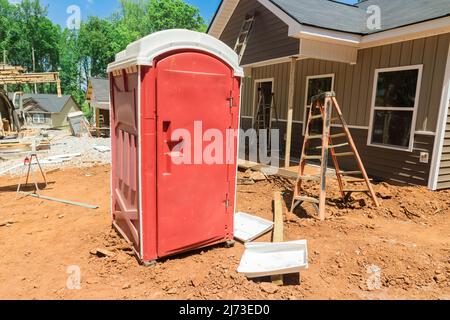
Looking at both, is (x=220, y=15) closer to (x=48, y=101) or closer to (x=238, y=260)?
(x=238, y=260)

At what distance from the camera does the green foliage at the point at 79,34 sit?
51125 millimetres

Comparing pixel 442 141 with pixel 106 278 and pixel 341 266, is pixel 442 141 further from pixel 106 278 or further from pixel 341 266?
pixel 106 278

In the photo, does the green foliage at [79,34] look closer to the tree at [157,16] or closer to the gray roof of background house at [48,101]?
the tree at [157,16]

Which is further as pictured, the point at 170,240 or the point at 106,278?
the point at 170,240

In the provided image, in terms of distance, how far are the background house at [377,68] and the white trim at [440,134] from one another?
0.02 metres

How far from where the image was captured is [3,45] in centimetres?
4916

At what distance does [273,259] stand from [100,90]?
27639 millimetres

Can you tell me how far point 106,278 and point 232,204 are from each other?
1739 millimetres

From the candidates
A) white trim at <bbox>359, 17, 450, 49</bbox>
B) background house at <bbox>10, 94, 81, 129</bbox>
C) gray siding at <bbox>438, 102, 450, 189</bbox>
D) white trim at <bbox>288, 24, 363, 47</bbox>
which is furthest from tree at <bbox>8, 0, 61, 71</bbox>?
gray siding at <bbox>438, 102, 450, 189</bbox>

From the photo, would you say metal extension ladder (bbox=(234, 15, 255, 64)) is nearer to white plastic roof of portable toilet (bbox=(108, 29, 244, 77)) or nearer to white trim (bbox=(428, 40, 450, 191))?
white trim (bbox=(428, 40, 450, 191))

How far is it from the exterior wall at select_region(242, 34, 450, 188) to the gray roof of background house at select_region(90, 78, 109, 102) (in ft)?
67.3

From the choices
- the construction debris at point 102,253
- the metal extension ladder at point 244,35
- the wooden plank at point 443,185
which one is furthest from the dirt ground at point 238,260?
the metal extension ladder at point 244,35

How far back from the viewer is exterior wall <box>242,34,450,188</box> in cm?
598

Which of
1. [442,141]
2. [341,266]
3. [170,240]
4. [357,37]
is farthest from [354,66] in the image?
[170,240]
